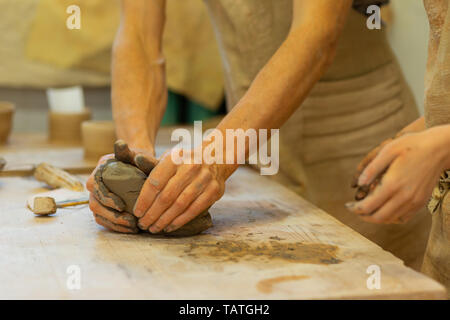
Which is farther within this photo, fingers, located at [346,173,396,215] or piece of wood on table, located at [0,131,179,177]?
piece of wood on table, located at [0,131,179,177]

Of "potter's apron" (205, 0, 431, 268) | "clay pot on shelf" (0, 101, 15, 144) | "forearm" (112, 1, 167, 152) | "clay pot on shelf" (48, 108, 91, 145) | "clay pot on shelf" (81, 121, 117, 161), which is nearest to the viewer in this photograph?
"forearm" (112, 1, 167, 152)

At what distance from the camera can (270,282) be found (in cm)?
102

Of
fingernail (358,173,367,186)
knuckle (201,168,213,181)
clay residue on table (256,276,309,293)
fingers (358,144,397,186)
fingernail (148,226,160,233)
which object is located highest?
fingers (358,144,397,186)

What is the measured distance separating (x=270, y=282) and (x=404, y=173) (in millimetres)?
290

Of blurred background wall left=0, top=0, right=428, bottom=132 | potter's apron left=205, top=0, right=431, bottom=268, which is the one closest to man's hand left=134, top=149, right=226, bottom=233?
potter's apron left=205, top=0, right=431, bottom=268

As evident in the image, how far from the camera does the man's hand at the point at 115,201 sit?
128 centimetres

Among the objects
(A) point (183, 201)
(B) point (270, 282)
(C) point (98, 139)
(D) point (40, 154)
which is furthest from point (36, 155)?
(B) point (270, 282)

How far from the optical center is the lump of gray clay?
128cm

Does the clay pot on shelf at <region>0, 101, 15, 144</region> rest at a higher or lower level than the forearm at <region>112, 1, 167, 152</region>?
lower

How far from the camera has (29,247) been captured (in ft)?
3.94

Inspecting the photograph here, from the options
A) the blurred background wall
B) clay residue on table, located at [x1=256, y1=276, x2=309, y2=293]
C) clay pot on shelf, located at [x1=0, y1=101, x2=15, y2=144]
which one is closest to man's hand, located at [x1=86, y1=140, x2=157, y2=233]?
clay residue on table, located at [x1=256, y1=276, x2=309, y2=293]

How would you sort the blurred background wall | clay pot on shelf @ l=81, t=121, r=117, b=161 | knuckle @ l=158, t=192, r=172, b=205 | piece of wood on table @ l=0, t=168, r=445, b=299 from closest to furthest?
piece of wood on table @ l=0, t=168, r=445, b=299 < knuckle @ l=158, t=192, r=172, b=205 < clay pot on shelf @ l=81, t=121, r=117, b=161 < the blurred background wall

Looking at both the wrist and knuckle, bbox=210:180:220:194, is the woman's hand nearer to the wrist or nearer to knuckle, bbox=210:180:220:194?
the wrist

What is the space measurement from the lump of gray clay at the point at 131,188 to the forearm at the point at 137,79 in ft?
0.90
